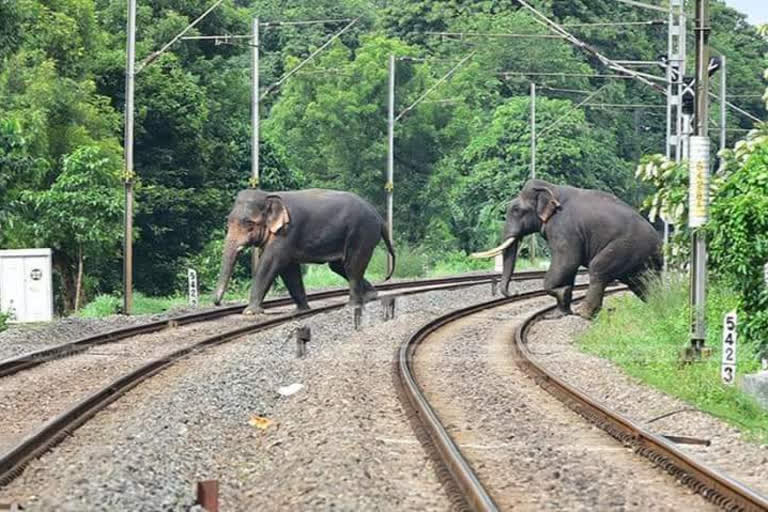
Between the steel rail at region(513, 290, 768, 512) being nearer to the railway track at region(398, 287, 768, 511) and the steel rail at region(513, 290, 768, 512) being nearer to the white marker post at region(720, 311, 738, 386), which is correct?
the railway track at region(398, 287, 768, 511)

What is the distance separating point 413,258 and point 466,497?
1729 inches

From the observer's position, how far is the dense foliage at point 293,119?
1495 inches

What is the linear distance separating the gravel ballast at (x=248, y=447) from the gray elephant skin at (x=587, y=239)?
32.3 feet

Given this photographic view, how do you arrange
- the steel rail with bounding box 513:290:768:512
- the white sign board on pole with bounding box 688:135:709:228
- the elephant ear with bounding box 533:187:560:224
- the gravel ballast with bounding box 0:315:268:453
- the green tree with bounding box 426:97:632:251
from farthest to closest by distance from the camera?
the green tree with bounding box 426:97:632:251, the elephant ear with bounding box 533:187:560:224, the white sign board on pole with bounding box 688:135:709:228, the gravel ballast with bounding box 0:315:268:453, the steel rail with bounding box 513:290:768:512

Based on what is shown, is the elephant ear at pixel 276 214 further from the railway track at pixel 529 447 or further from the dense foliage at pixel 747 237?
the dense foliage at pixel 747 237

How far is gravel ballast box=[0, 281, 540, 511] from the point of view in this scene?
10539 millimetres

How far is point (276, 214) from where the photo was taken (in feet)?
104

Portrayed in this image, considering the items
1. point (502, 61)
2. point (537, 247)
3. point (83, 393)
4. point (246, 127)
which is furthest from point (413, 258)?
point (83, 393)

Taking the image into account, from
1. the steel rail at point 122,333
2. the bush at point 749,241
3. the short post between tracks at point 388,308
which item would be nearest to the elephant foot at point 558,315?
the short post between tracks at point 388,308

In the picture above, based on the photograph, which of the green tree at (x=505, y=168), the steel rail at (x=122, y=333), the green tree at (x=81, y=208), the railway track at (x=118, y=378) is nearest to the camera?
the railway track at (x=118, y=378)

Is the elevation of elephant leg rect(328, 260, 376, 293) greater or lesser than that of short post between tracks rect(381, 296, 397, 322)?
greater

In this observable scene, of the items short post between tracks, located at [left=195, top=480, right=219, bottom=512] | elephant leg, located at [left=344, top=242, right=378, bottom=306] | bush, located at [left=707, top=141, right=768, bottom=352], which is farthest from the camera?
elephant leg, located at [left=344, top=242, right=378, bottom=306]

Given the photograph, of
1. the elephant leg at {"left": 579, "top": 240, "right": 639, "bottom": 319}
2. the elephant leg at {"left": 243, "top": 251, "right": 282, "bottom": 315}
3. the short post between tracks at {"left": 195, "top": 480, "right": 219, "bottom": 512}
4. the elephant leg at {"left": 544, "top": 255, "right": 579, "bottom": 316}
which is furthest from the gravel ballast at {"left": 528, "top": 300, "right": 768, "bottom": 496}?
the elephant leg at {"left": 243, "top": 251, "right": 282, "bottom": 315}

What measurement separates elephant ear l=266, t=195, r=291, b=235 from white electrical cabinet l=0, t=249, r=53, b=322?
4.34 metres
